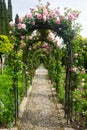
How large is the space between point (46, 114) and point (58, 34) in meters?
2.50

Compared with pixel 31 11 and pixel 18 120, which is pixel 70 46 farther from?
pixel 18 120

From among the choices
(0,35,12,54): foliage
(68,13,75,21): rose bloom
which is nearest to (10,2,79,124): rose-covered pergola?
(68,13,75,21): rose bloom

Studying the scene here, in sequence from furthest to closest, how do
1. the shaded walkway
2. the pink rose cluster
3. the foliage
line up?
the foliage → the pink rose cluster → the shaded walkway

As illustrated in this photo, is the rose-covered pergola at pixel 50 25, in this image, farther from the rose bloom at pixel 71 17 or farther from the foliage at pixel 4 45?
the foliage at pixel 4 45

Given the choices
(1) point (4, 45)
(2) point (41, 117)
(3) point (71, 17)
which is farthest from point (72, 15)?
(1) point (4, 45)

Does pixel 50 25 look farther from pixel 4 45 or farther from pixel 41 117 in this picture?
pixel 4 45

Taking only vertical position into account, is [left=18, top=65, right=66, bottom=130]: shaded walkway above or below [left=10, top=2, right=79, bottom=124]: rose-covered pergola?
below

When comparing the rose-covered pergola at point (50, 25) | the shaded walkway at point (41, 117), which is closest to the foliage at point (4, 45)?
the shaded walkway at point (41, 117)

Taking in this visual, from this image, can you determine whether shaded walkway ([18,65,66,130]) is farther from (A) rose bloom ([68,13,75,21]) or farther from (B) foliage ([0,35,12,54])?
(B) foliage ([0,35,12,54])

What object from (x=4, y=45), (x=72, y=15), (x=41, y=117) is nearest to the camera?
(x=72, y=15)

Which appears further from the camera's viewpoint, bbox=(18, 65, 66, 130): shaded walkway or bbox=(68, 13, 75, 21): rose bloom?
bbox=(68, 13, 75, 21): rose bloom

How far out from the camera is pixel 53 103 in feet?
45.0

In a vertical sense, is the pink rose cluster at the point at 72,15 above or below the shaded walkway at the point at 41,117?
above

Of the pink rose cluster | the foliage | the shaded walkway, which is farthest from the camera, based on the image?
the foliage
